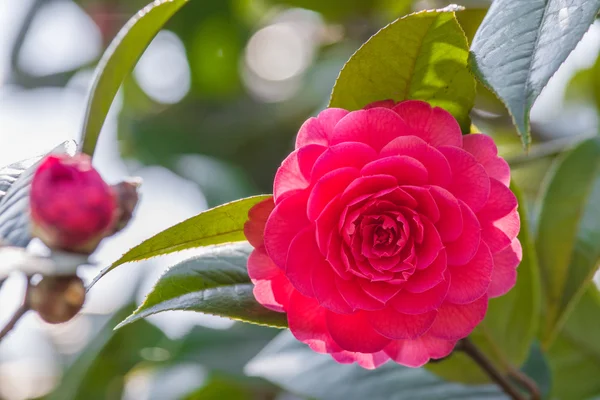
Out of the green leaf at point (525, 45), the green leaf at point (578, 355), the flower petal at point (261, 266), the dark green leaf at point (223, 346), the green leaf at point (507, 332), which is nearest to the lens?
the green leaf at point (525, 45)

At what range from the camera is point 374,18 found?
68.7 inches

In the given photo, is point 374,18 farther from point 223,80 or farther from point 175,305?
point 175,305

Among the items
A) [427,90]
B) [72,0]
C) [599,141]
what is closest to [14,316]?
[427,90]

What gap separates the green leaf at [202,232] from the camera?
63 centimetres

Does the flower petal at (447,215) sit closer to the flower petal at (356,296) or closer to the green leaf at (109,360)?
the flower petal at (356,296)

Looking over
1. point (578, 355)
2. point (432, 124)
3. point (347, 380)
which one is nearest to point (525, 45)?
point (432, 124)

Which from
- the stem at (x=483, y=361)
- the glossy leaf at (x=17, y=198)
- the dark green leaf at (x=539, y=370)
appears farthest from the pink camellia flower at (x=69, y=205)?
the dark green leaf at (x=539, y=370)

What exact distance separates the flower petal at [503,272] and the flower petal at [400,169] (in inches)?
3.9

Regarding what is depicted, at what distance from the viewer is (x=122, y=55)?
2.38ft

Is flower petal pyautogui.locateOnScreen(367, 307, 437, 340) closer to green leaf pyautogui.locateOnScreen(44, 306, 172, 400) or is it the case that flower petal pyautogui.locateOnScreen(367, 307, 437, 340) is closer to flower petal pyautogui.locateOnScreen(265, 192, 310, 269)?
flower petal pyautogui.locateOnScreen(265, 192, 310, 269)

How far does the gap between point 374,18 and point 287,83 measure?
260mm

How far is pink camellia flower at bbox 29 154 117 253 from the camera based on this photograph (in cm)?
54

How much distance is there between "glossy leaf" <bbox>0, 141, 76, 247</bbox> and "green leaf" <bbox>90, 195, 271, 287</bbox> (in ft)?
0.30

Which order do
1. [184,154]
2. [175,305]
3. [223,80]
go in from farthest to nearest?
[223,80] → [184,154] → [175,305]
